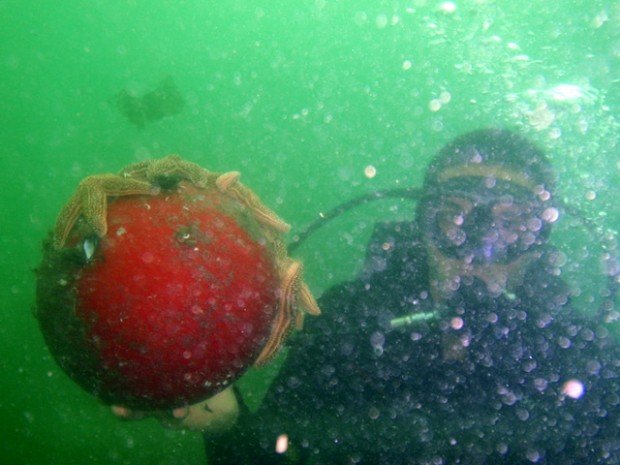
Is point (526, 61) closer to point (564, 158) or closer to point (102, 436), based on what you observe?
point (564, 158)

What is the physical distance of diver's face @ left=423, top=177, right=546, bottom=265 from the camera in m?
4.59

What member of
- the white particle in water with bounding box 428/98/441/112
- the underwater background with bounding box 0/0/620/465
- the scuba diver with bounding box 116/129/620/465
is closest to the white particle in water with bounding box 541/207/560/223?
the scuba diver with bounding box 116/129/620/465

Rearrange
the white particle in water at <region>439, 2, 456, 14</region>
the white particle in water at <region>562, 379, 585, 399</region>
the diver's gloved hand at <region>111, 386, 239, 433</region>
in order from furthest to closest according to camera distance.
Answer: the white particle in water at <region>439, 2, 456, 14</region>
the white particle in water at <region>562, 379, 585, 399</region>
the diver's gloved hand at <region>111, 386, 239, 433</region>

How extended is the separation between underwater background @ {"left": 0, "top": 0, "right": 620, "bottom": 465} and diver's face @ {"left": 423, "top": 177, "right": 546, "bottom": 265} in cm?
769

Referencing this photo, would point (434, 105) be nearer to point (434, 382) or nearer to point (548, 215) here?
point (548, 215)

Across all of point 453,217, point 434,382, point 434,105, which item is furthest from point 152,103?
point 434,382

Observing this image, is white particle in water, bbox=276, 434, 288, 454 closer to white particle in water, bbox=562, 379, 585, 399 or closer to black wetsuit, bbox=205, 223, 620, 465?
black wetsuit, bbox=205, 223, 620, 465

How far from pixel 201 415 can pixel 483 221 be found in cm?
348

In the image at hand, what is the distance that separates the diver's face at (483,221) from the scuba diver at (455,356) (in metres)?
0.01

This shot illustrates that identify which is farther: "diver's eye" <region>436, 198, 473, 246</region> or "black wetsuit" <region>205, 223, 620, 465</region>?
"diver's eye" <region>436, 198, 473, 246</region>

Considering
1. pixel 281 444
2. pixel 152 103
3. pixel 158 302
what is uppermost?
pixel 158 302

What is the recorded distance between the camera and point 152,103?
16.9 metres

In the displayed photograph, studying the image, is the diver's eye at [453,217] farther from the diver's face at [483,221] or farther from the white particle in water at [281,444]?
the white particle in water at [281,444]

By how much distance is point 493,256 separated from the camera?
15.1 ft
